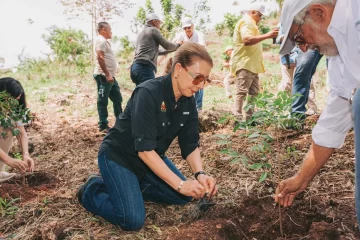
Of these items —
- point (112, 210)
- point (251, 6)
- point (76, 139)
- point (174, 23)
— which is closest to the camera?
point (112, 210)

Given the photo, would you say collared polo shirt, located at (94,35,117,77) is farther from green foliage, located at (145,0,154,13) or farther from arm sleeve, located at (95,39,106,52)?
green foliage, located at (145,0,154,13)

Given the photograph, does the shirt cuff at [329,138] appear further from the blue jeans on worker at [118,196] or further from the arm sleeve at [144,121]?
the blue jeans on worker at [118,196]

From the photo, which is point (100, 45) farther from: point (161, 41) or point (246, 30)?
point (246, 30)

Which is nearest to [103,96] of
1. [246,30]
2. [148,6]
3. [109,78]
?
[109,78]

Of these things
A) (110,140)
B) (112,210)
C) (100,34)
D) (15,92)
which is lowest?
(112,210)

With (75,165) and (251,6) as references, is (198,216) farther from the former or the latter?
(251,6)

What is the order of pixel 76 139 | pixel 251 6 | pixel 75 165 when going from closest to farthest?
1. pixel 75 165
2. pixel 251 6
3. pixel 76 139

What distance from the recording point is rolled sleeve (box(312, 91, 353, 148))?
159cm

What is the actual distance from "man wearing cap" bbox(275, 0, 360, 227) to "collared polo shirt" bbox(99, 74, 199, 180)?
83cm

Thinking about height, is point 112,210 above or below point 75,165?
above

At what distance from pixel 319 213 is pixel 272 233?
12.9 inches

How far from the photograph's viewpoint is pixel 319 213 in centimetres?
198

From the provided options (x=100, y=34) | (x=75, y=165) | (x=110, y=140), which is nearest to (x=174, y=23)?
(x=100, y=34)

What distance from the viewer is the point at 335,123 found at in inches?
63.7
